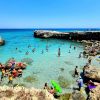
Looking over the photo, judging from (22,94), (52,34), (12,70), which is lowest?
(12,70)

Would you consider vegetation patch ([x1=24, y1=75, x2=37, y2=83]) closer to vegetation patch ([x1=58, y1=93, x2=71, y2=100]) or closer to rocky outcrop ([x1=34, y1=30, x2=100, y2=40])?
vegetation patch ([x1=58, y1=93, x2=71, y2=100])

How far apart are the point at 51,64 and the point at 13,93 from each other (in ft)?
102

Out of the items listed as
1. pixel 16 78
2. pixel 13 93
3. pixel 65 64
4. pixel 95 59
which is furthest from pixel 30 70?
pixel 13 93

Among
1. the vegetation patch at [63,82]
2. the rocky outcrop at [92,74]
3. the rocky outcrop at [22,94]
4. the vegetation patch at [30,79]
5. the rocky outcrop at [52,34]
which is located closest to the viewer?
the rocky outcrop at [22,94]

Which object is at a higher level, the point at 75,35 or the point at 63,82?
the point at 75,35

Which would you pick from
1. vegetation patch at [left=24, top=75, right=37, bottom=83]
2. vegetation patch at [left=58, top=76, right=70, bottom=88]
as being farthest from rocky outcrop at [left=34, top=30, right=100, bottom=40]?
vegetation patch at [left=24, top=75, right=37, bottom=83]

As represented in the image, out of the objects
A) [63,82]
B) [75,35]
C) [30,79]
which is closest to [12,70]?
[30,79]

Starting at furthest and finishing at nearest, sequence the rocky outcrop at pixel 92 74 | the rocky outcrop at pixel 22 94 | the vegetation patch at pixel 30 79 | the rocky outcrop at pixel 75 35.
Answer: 1. the rocky outcrop at pixel 75 35
2. the vegetation patch at pixel 30 79
3. the rocky outcrop at pixel 92 74
4. the rocky outcrop at pixel 22 94

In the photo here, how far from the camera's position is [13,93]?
7.00 metres

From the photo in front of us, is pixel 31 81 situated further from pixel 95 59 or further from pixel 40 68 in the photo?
pixel 95 59

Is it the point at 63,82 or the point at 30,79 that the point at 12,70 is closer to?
the point at 30,79

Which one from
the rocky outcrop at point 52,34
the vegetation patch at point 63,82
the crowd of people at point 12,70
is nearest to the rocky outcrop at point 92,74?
the vegetation patch at point 63,82

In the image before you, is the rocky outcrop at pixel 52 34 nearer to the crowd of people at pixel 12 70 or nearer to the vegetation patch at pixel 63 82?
the crowd of people at pixel 12 70

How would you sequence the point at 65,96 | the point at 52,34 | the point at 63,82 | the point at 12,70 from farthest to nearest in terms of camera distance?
the point at 52,34, the point at 12,70, the point at 63,82, the point at 65,96
